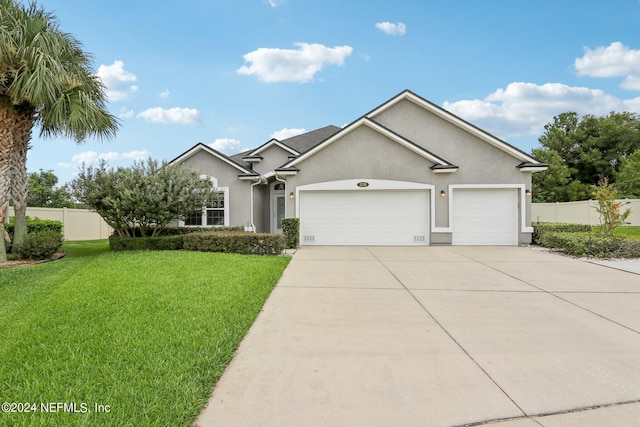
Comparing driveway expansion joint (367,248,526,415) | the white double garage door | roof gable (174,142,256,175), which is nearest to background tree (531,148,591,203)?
the white double garage door

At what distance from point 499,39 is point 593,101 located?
25.0m

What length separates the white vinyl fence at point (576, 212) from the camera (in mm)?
18297

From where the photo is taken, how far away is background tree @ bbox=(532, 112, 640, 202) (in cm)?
2997

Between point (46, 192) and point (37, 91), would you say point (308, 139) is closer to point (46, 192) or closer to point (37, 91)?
point (37, 91)

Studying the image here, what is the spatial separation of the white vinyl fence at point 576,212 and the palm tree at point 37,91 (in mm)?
22199

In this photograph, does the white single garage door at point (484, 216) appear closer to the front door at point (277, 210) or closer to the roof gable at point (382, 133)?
the roof gable at point (382, 133)

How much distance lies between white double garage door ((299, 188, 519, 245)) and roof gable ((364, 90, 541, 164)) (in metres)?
1.44

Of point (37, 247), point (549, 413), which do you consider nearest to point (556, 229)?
point (549, 413)

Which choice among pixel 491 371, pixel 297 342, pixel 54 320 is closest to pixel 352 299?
pixel 297 342

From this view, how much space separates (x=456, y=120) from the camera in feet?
43.9

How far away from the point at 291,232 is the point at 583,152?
1367 inches

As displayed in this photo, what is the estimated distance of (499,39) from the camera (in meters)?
13.3

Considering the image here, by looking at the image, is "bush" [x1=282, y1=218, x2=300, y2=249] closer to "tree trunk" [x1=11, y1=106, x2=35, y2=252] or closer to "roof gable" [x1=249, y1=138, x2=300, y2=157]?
"roof gable" [x1=249, y1=138, x2=300, y2=157]

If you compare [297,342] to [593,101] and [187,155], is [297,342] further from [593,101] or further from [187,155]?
[593,101]
